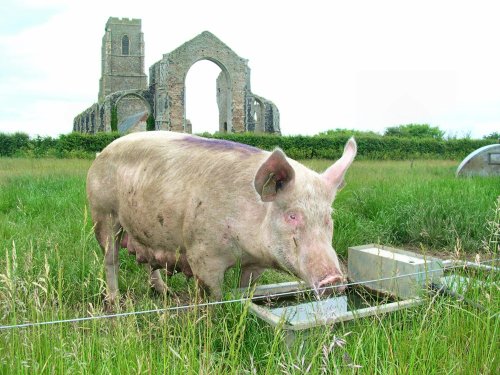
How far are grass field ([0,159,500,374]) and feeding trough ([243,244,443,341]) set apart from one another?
0.09 metres

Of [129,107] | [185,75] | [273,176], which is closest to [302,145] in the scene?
[185,75]

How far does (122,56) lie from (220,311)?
5687 cm

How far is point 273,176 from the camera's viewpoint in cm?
287

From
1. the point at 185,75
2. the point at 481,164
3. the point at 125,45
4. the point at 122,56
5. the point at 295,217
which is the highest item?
the point at 125,45

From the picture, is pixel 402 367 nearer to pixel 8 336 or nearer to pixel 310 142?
pixel 8 336

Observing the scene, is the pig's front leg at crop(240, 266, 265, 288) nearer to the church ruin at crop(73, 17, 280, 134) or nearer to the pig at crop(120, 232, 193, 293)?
the pig at crop(120, 232, 193, 293)

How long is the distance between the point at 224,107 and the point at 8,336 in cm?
3554

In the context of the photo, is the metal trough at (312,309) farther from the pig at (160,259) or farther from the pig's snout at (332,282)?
the pig at (160,259)

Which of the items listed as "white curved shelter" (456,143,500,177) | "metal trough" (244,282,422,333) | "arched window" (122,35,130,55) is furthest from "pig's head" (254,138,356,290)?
"arched window" (122,35,130,55)

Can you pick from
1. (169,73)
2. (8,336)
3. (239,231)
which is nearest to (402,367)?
(239,231)

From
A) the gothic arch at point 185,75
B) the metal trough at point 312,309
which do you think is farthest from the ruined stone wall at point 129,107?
the metal trough at point 312,309

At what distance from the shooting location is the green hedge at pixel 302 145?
24.0 meters

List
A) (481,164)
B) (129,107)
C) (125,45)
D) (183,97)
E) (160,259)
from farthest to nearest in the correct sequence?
1. (125,45)
2. (129,107)
3. (183,97)
4. (481,164)
5. (160,259)

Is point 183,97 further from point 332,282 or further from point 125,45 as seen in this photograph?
point 332,282
